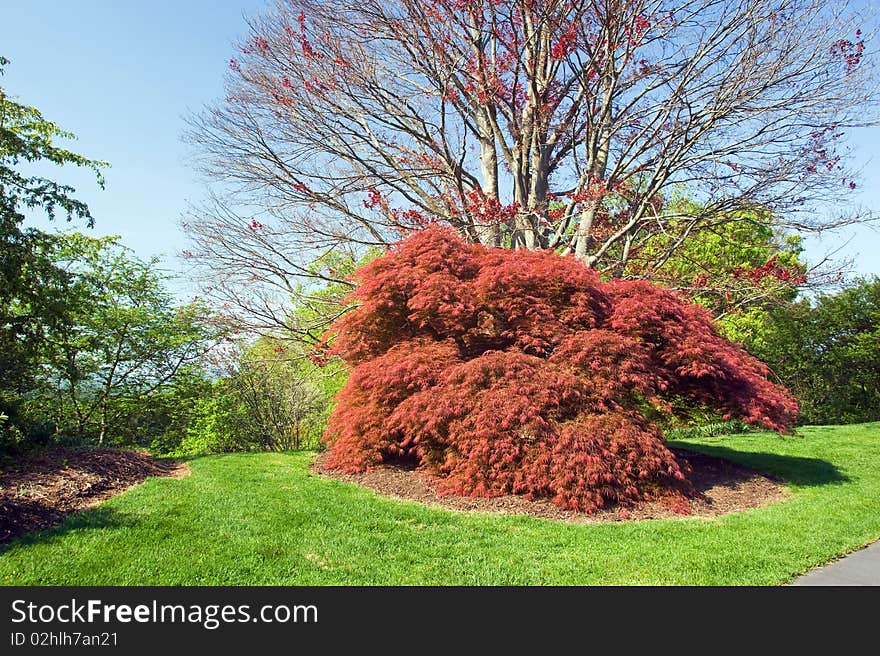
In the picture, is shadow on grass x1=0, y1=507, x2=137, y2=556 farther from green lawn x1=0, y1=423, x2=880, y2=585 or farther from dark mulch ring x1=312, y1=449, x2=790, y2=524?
dark mulch ring x1=312, y1=449, x2=790, y2=524

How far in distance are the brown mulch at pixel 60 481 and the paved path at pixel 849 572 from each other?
→ 6293 millimetres

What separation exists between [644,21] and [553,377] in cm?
724

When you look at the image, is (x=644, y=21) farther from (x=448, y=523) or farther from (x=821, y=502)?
(x=448, y=523)

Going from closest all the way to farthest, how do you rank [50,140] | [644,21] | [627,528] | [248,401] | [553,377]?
1. [627,528]
2. [553,377]
3. [50,140]
4. [644,21]
5. [248,401]

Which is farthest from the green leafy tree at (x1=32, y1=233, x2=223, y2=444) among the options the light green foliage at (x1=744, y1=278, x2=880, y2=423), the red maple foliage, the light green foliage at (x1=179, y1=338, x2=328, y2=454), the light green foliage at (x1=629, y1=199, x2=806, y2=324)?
the light green foliage at (x1=744, y1=278, x2=880, y2=423)

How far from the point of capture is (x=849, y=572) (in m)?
4.23

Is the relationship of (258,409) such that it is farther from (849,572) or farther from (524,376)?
(849,572)

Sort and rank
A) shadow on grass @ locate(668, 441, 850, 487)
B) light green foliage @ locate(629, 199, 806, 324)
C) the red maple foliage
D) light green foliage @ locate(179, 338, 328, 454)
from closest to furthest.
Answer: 1. the red maple foliage
2. shadow on grass @ locate(668, 441, 850, 487)
3. light green foliage @ locate(629, 199, 806, 324)
4. light green foliage @ locate(179, 338, 328, 454)

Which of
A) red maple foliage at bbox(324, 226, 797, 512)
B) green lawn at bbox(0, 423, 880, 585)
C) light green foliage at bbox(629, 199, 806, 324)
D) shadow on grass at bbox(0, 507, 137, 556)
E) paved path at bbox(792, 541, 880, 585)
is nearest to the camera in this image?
green lawn at bbox(0, 423, 880, 585)

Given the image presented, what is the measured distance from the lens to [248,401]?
13602 mm

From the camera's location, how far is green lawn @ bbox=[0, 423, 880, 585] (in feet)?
12.5

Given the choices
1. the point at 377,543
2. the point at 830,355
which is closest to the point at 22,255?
the point at 377,543

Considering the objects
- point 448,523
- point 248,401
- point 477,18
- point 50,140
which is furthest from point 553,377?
point 248,401

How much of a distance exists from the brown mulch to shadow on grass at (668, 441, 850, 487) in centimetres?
892
